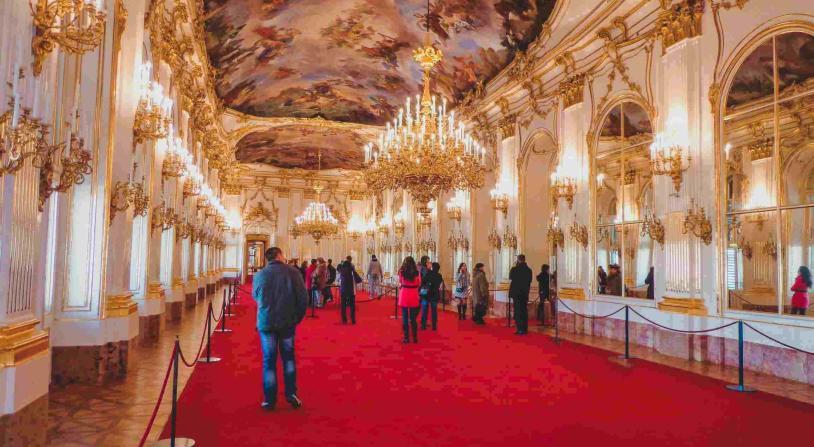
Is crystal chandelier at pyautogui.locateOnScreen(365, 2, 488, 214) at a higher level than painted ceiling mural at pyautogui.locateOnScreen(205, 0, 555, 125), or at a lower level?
lower

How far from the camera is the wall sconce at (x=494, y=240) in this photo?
1537 cm

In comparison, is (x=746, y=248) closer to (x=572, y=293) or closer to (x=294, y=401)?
(x=572, y=293)

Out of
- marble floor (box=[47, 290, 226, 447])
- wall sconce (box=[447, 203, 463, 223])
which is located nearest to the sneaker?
marble floor (box=[47, 290, 226, 447])

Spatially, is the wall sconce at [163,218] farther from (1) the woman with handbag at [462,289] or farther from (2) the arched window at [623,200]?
(2) the arched window at [623,200]

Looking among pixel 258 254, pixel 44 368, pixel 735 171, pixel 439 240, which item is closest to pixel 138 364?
pixel 44 368

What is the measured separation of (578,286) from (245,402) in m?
7.85

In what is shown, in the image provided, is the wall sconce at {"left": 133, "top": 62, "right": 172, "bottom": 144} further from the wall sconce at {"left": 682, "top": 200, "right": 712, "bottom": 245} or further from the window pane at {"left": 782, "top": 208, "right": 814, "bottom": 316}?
the window pane at {"left": 782, "top": 208, "right": 814, "bottom": 316}

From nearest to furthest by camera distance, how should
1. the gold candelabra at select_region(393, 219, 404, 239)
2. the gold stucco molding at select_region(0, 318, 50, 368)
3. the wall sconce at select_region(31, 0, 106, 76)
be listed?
the gold stucco molding at select_region(0, 318, 50, 368)
the wall sconce at select_region(31, 0, 106, 76)
the gold candelabra at select_region(393, 219, 404, 239)

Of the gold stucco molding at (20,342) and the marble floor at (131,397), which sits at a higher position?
the gold stucco molding at (20,342)

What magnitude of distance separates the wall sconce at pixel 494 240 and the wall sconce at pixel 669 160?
6.23 metres

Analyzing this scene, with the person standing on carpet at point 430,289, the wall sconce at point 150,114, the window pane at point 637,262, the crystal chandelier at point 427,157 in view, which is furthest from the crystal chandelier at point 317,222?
the wall sconce at point 150,114

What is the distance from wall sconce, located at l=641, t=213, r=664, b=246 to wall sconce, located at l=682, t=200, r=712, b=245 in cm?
68

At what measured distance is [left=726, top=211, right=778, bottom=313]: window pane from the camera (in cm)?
771

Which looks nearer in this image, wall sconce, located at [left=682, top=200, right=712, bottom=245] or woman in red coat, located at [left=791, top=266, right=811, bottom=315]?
woman in red coat, located at [left=791, top=266, right=811, bottom=315]
